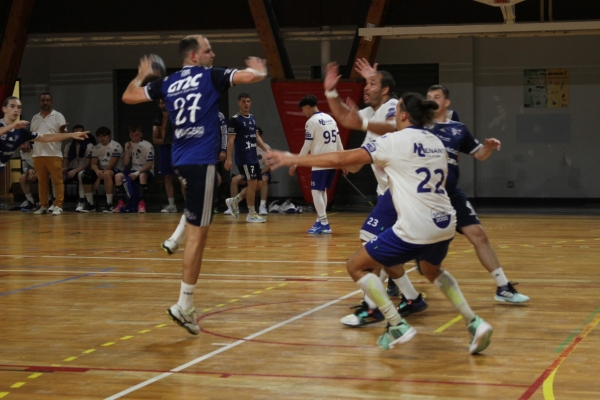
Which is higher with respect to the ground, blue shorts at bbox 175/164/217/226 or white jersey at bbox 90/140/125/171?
blue shorts at bbox 175/164/217/226

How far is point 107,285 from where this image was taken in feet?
27.2

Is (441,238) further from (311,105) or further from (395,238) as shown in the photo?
(311,105)

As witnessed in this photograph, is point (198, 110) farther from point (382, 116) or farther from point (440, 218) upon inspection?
point (440, 218)

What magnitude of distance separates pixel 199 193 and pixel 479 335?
2126 mm

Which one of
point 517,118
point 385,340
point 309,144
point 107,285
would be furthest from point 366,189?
point 385,340

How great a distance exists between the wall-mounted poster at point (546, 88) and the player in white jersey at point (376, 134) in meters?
13.3

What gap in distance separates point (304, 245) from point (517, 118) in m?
9.84

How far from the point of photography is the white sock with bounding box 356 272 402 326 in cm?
531

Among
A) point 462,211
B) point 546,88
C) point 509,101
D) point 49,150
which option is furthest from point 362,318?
point 546,88

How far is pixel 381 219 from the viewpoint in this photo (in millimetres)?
6469

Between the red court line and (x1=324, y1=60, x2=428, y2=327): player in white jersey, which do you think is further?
(x1=324, y1=60, x2=428, y2=327): player in white jersey

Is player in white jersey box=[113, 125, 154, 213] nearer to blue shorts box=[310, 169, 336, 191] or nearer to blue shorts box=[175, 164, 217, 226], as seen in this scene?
blue shorts box=[310, 169, 336, 191]

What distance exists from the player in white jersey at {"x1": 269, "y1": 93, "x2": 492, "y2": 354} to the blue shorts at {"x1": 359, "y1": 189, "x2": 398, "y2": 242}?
1.09m

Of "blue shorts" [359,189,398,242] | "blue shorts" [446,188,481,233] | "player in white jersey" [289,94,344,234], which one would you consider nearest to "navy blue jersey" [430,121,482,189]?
"blue shorts" [446,188,481,233]
